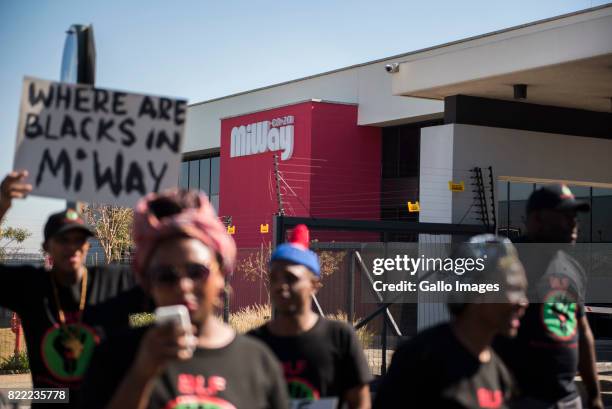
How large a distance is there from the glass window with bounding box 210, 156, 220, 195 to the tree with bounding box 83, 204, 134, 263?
6.29 m

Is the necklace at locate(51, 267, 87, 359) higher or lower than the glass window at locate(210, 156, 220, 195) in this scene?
lower

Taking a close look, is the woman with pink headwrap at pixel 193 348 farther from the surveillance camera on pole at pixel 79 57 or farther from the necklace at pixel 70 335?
the surveillance camera on pole at pixel 79 57

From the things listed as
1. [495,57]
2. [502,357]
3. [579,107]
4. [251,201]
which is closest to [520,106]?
[579,107]

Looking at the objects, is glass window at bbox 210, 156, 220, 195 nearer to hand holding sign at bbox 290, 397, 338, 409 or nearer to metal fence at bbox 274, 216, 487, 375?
metal fence at bbox 274, 216, 487, 375

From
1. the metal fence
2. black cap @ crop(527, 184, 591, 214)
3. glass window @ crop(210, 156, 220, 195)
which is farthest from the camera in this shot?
glass window @ crop(210, 156, 220, 195)

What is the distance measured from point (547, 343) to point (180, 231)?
3.36 meters

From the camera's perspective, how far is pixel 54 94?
4.72 metres

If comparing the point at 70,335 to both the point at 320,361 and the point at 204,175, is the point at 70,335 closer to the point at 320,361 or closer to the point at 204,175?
the point at 320,361

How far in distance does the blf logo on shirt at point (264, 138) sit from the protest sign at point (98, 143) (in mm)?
22072

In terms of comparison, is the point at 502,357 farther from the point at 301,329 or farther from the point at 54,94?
the point at 54,94

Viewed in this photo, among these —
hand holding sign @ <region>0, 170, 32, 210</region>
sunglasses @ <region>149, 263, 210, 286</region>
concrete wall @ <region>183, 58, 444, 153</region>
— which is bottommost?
sunglasses @ <region>149, 263, 210, 286</region>

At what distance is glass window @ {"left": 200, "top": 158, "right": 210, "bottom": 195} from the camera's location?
34719 millimetres

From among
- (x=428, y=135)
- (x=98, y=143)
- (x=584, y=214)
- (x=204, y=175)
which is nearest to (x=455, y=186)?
(x=428, y=135)

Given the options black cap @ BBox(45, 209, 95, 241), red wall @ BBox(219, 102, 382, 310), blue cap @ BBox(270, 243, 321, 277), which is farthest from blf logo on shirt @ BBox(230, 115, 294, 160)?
black cap @ BBox(45, 209, 95, 241)
